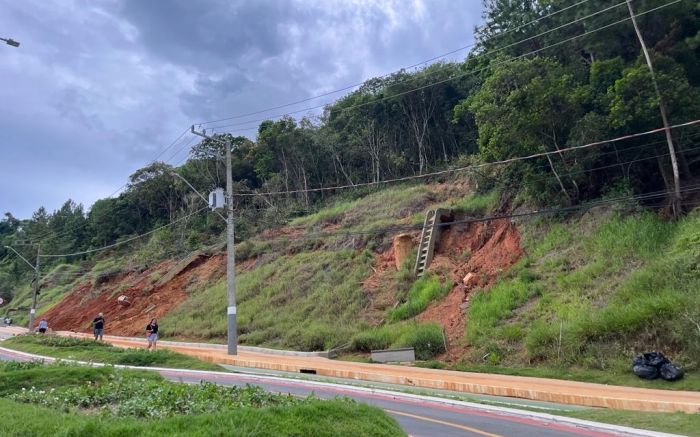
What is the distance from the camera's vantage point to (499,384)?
14.2 metres

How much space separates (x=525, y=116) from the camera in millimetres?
21516

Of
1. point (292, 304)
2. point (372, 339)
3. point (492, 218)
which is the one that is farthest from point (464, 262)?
point (292, 304)

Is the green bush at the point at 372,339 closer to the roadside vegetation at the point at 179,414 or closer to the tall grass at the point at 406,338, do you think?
the tall grass at the point at 406,338

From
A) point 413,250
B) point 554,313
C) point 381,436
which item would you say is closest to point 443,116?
point 413,250

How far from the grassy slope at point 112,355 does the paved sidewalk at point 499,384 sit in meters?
2.11

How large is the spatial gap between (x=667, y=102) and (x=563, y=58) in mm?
8322

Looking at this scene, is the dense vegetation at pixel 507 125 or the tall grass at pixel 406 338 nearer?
the tall grass at pixel 406 338

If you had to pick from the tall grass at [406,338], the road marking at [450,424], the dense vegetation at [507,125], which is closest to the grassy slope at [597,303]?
the tall grass at [406,338]

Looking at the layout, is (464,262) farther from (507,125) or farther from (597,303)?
(597,303)

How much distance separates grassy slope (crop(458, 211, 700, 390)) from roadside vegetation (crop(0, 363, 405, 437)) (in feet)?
34.3

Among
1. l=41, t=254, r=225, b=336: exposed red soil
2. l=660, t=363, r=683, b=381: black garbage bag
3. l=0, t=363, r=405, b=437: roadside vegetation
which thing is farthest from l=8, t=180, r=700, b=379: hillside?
l=0, t=363, r=405, b=437: roadside vegetation

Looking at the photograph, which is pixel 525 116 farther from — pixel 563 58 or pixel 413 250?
pixel 413 250

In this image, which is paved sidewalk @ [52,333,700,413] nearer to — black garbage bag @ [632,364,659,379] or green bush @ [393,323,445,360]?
black garbage bag @ [632,364,659,379]

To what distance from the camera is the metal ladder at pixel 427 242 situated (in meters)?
26.8
